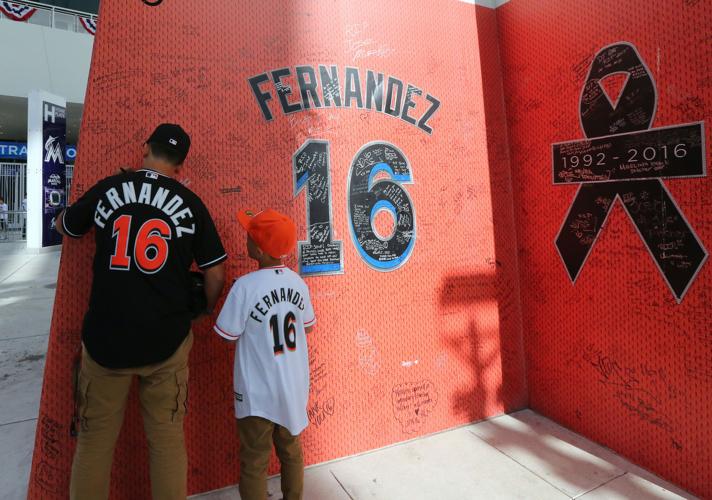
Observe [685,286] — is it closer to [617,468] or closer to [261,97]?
[617,468]

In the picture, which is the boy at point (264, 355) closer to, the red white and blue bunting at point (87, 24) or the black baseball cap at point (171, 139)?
the black baseball cap at point (171, 139)

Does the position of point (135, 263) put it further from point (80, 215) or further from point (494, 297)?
point (494, 297)

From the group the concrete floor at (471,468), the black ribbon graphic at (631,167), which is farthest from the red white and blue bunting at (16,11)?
the black ribbon graphic at (631,167)

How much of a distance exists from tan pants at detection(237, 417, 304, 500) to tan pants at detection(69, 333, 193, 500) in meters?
0.27

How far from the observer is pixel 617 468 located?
2.42m

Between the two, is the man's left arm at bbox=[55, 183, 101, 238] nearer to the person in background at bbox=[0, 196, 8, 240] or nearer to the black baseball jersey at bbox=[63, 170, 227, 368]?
the black baseball jersey at bbox=[63, 170, 227, 368]

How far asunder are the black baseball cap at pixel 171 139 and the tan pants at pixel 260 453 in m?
1.23

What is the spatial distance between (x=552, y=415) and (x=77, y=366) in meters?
2.98

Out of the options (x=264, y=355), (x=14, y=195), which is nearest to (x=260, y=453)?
(x=264, y=355)

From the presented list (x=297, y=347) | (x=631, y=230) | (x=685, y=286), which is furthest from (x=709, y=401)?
(x=297, y=347)

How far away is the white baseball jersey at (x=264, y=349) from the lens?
1.80 meters

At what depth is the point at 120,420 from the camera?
178 cm

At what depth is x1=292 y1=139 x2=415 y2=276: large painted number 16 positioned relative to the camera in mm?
2508

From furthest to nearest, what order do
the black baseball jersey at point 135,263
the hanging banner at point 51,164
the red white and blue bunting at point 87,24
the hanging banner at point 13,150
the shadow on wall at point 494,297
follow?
the hanging banner at point 13,150 → the red white and blue bunting at point 87,24 → the hanging banner at point 51,164 → the shadow on wall at point 494,297 → the black baseball jersey at point 135,263
